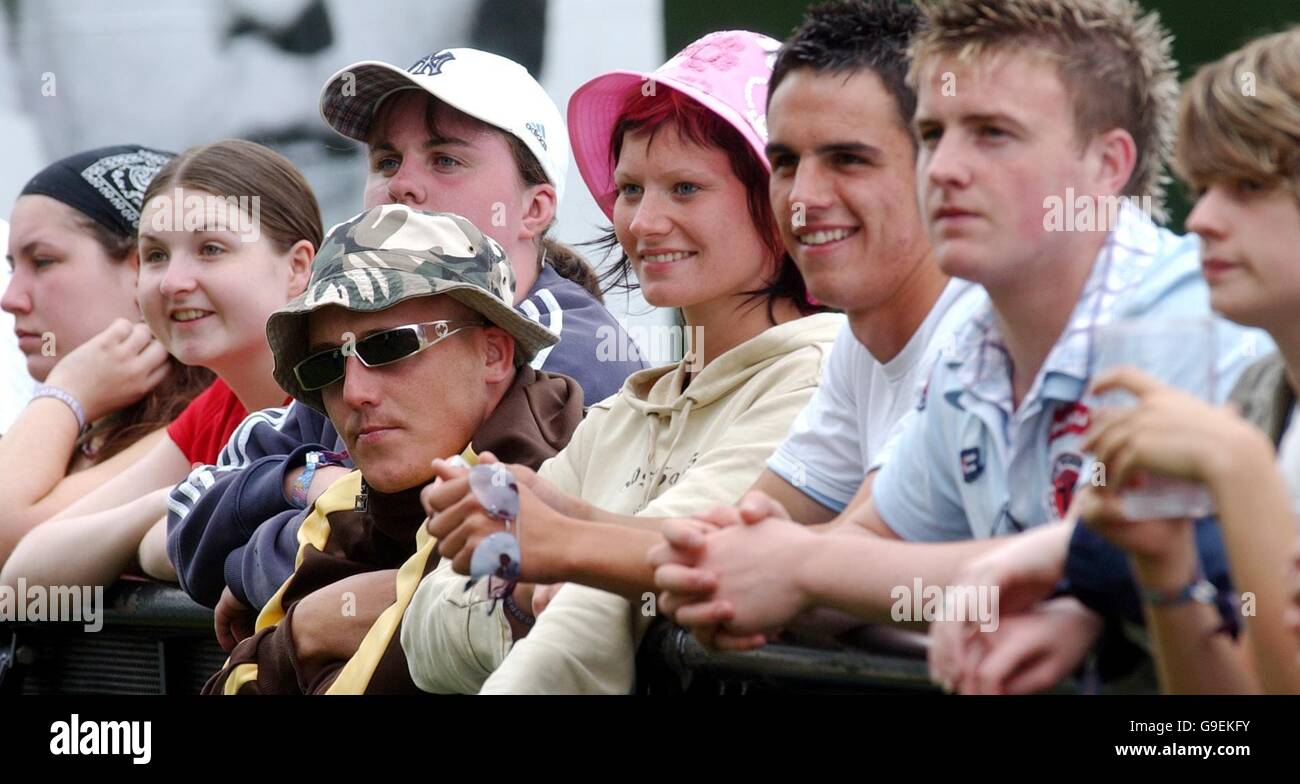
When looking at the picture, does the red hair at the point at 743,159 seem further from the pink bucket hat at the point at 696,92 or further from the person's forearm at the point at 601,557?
the person's forearm at the point at 601,557

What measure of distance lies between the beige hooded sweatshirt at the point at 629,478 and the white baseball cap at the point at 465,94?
135cm

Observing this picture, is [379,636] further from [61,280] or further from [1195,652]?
[61,280]

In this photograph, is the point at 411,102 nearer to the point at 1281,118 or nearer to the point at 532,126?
the point at 532,126

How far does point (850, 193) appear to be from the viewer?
3.12 m

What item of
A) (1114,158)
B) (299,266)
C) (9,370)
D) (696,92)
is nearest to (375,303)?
(696,92)

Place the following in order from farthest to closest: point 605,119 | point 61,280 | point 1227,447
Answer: point 61,280
point 605,119
point 1227,447

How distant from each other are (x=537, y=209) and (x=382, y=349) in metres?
1.34

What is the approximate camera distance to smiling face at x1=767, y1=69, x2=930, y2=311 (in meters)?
3.09

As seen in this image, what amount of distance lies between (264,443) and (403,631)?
1.25 metres

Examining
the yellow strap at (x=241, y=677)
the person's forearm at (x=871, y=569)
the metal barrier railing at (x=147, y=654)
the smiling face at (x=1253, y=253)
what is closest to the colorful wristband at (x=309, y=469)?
the metal barrier railing at (x=147, y=654)

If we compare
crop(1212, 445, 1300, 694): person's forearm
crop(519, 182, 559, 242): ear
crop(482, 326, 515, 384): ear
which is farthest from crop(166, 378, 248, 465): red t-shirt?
crop(1212, 445, 1300, 694): person's forearm

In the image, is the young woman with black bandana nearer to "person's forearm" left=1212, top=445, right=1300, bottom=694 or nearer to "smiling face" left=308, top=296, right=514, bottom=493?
"smiling face" left=308, top=296, right=514, bottom=493

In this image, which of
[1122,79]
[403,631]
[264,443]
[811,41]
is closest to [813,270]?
[811,41]

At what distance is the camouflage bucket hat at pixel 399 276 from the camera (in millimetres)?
3602
